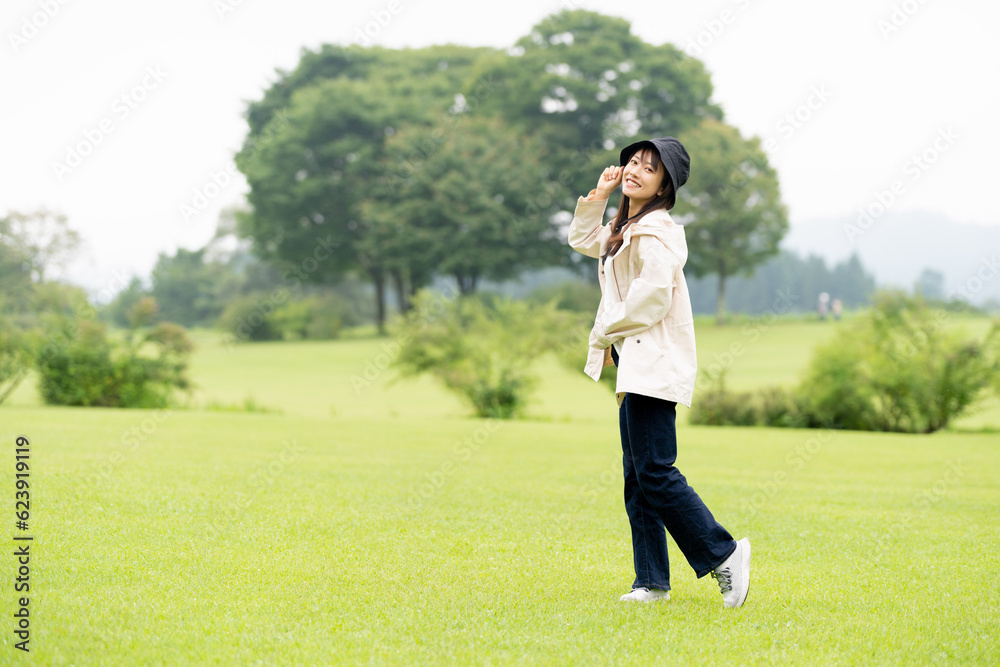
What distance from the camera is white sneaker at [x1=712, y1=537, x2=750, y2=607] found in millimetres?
3547

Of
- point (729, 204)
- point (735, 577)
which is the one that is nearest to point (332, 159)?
point (729, 204)

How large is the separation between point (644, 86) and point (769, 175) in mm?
7920

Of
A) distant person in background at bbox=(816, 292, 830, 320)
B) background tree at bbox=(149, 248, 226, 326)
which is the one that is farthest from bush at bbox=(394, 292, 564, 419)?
background tree at bbox=(149, 248, 226, 326)

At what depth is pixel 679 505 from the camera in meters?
3.51

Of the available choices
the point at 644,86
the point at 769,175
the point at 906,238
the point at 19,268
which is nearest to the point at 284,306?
the point at 19,268

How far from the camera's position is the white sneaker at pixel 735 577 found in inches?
140

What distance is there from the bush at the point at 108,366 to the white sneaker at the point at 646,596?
15.0 metres

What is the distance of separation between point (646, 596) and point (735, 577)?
1.30ft

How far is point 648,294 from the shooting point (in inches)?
135

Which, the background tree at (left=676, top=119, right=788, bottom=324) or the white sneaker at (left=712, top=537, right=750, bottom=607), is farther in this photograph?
the background tree at (left=676, top=119, right=788, bottom=324)

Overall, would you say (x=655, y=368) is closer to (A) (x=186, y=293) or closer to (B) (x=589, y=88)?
(B) (x=589, y=88)

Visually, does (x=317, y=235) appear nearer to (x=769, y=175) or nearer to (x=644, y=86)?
(x=644, y=86)

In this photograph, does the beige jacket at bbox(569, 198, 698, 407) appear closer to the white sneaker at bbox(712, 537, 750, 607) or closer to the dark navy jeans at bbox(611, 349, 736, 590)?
the dark navy jeans at bbox(611, 349, 736, 590)

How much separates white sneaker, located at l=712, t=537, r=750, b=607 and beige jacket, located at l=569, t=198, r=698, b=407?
72 cm
